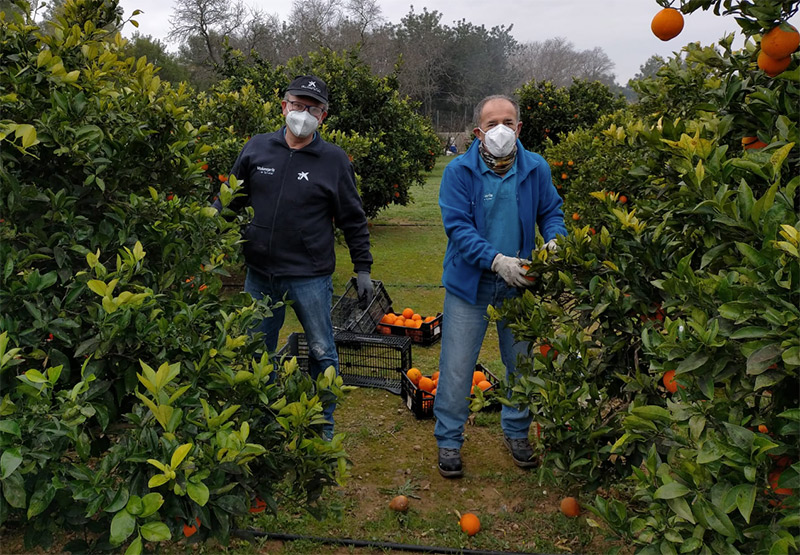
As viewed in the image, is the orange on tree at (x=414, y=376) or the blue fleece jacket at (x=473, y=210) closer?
the blue fleece jacket at (x=473, y=210)

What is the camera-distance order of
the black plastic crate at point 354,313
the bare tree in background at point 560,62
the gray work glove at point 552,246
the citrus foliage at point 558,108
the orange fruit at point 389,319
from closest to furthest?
the gray work glove at point 552,246 < the black plastic crate at point 354,313 < the orange fruit at point 389,319 < the citrus foliage at point 558,108 < the bare tree in background at point 560,62

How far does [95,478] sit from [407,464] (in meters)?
2.68

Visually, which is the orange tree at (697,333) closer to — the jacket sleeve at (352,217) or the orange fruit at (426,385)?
the jacket sleeve at (352,217)

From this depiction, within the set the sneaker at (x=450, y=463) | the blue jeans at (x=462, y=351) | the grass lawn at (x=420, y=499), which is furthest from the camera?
the sneaker at (x=450, y=463)

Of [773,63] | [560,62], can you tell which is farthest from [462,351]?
[560,62]

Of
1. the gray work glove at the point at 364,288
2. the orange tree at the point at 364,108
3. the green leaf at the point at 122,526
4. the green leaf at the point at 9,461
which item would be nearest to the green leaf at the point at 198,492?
the green leaf at the point at 122,526

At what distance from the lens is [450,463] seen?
3.85m

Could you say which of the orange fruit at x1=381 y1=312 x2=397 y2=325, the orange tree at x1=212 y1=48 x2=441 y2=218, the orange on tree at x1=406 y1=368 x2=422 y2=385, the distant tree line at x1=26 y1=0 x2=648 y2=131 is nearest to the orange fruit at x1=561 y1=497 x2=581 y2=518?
the orange on tree at x1=406 y1=368 x2=422 y2=385

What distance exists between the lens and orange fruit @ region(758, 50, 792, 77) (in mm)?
1844

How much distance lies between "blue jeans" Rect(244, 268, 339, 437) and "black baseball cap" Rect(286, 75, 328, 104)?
42.1 inches

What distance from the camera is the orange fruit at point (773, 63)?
6.05 ft

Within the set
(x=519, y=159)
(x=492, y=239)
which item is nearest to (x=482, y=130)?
(x=519, y=159)

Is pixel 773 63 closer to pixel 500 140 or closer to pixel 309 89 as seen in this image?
pixel 500 140

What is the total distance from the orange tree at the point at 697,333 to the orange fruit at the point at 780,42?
4cm
